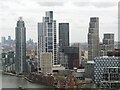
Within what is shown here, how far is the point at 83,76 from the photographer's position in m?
6.86

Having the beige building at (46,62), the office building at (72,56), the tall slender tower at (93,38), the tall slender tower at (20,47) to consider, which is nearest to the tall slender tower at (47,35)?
the office building at (72,56)

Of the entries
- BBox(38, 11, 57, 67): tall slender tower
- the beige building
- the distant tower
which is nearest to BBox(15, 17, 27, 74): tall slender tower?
the beige building

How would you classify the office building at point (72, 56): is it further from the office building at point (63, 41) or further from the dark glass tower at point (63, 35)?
the dark glass tower at point (63, 35)

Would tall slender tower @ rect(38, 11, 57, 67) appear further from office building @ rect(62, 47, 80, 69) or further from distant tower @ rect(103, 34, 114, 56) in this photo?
distant tower @ rect(103, 34, 114, 56)

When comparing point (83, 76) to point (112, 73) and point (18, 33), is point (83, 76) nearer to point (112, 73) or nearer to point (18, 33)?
point (112, 73)

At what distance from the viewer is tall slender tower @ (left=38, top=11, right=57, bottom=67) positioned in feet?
32.2

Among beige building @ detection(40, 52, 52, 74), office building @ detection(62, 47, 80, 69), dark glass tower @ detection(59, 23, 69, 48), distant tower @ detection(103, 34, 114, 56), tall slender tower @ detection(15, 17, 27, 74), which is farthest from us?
dark glass tower @ detection(59, 23, 69, 48)

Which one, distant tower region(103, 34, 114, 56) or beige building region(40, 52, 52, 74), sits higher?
distant tower region(103, 34, 114, 56)

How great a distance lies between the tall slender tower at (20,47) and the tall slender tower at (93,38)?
180 cm

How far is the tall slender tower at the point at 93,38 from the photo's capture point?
8773 mm

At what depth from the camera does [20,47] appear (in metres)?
7.82

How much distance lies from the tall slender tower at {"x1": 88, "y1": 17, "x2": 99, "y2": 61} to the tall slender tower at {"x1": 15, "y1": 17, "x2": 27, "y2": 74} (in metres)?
1.80

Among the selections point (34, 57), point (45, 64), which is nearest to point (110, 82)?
point (45, 64)

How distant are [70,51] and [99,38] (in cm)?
93
